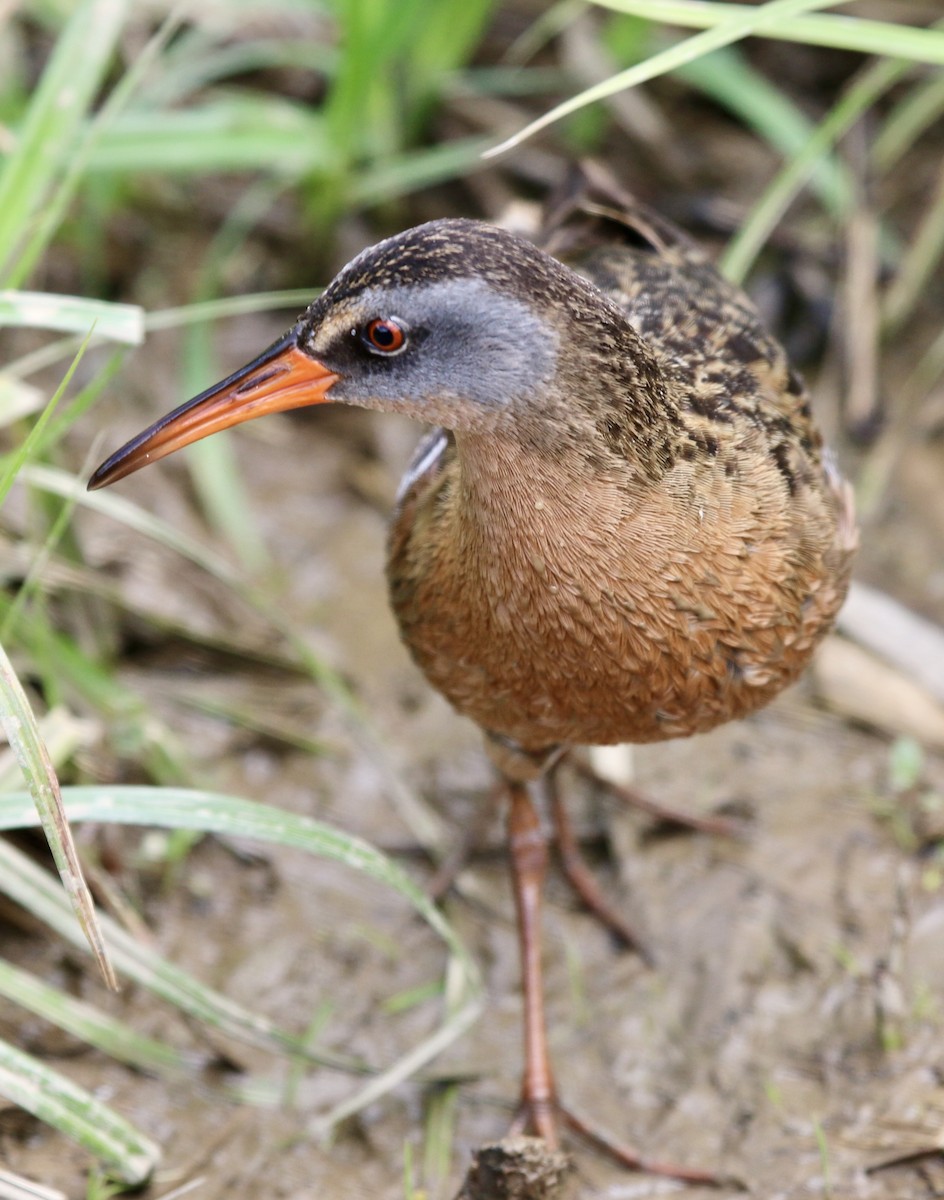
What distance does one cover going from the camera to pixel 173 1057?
9.82 ft

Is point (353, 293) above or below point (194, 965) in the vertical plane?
above

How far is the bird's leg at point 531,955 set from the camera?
299cm

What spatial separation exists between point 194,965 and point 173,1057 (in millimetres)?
318

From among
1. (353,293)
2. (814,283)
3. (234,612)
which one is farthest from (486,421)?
(814,283)

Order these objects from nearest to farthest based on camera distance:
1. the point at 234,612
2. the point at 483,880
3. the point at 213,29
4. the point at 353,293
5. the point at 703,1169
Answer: the point at 353,293 < the point at 703,1169 < the point at 483,880 < the point at 234,612 < the point at 213,29

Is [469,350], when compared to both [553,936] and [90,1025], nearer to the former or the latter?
[90,1025]

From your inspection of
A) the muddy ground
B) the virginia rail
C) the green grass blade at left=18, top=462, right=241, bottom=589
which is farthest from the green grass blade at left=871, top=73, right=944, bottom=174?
the green grass blade at left=18, top=462, right=241, bottom=589

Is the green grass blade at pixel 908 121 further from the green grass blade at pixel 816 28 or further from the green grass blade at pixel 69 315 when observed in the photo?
the green grass blade at pixel 69 315

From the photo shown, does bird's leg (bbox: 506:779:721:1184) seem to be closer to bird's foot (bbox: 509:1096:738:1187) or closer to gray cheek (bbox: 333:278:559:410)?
bird's foot (bbox: 509:1096:738:1187)

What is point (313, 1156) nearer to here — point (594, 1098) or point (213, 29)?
point (594, 1098)

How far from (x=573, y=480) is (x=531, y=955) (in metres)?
1.23

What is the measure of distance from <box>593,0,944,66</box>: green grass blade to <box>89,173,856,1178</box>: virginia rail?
49 cm

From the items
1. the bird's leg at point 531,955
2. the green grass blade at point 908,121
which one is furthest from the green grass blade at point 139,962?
the green grass blade at point 908,121

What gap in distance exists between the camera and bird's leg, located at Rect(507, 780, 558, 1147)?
299 centimetres
